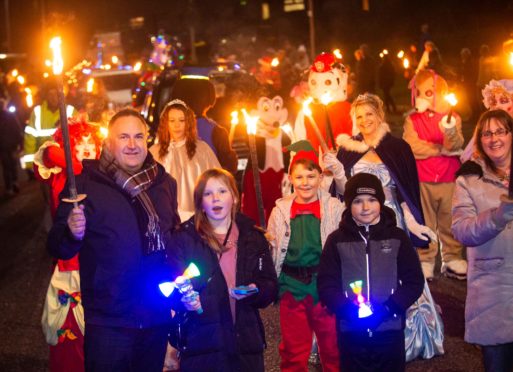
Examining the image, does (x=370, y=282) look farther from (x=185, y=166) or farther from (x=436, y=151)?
(x=436, y=151)

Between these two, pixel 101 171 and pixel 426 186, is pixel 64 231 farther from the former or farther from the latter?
pixel 426 186

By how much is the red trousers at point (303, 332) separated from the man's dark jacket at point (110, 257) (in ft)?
4.04

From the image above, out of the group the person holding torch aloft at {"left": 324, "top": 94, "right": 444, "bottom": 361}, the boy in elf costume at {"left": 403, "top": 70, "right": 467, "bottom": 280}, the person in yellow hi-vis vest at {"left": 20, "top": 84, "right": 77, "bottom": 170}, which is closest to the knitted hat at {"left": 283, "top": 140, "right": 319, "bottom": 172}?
the person holding torch aloft at {"left": 324, "top": 94, "right": 444, "bottom": 361}

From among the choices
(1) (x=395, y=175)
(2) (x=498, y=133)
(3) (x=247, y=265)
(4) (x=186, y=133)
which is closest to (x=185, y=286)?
(3) (x=247, y=265)

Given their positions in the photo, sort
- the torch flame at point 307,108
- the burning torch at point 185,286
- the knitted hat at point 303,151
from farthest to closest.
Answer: the torch flame at point 307,108 → the knitted hat at point 303,151 → the burning torch at point 185,286

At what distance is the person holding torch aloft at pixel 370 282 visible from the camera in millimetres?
4402

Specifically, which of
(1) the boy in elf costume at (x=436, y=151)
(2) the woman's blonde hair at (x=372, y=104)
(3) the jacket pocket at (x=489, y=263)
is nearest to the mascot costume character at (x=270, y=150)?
(1) the boy in elf costume at (x=436, y=151)

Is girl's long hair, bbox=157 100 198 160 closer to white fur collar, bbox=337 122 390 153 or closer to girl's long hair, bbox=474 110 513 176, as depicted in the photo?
white fur collar, bbox=337 122 390 153

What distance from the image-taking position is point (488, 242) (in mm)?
4449

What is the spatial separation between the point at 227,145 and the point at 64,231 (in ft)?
12.0

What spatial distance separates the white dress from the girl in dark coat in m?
2.10

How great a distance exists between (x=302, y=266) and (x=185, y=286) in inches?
58.9

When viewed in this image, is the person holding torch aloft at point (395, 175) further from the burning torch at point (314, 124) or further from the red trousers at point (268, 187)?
the red trousers at point (268, 187)

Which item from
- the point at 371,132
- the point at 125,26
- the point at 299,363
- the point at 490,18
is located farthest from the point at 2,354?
the point at 125,26
